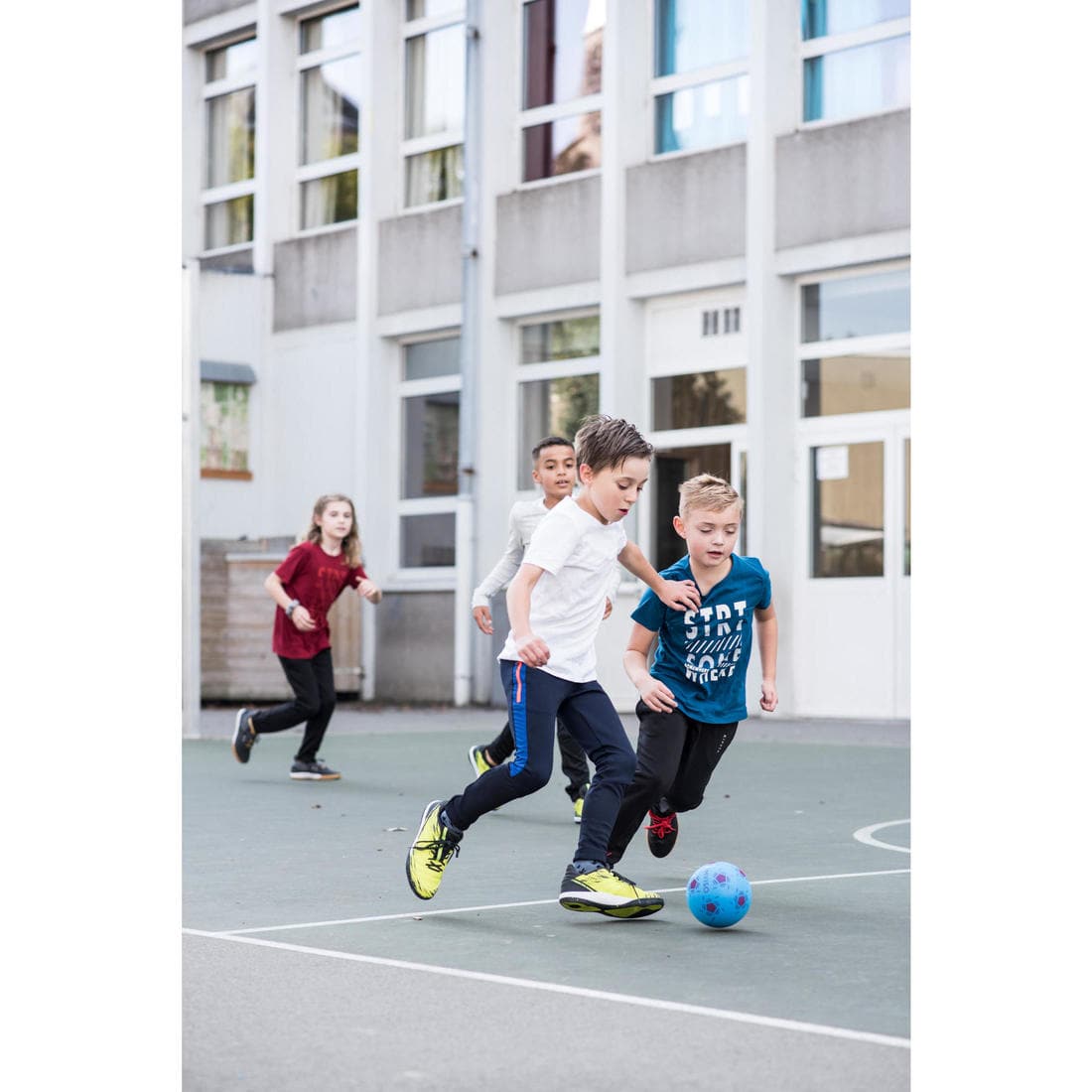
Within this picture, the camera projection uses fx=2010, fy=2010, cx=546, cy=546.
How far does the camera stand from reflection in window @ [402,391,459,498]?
21.3 meters

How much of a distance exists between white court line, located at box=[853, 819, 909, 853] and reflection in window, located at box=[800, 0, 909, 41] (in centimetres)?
942

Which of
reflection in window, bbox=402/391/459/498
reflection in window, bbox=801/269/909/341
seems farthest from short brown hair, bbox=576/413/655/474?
reflection in window, bbox=402/391/459/498

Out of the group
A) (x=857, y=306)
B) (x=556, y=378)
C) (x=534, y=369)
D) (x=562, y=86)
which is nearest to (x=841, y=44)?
(x=857, y=306)

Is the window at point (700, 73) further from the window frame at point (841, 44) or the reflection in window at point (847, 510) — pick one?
the reflection in window at point (847, 510)

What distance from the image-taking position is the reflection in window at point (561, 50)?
1948cm

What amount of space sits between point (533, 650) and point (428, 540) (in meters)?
15.1

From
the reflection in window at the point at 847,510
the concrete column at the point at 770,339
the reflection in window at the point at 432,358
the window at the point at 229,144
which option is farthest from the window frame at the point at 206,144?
the reflection in window at the point at 847,510

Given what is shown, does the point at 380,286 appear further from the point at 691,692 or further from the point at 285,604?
the point at 691,692

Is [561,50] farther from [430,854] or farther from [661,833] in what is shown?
[430,854]

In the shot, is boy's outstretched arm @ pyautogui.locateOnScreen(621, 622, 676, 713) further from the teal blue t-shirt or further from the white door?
the white door

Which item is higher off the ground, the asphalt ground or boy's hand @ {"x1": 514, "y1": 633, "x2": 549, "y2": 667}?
boy's hand @ {"x1": 514, "y1": 633, "x2": 549, "y2": 667}
